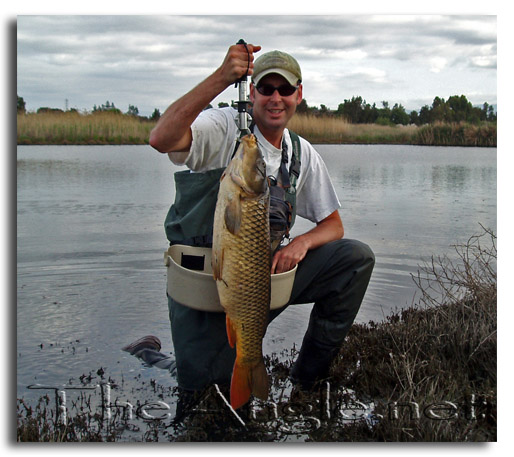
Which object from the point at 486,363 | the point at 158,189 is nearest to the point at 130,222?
the point at 158,189

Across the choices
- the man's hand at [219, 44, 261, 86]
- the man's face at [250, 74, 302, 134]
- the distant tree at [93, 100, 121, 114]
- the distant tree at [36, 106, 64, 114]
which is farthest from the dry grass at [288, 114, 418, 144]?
the man's hand at [219, 44, 261, 86]

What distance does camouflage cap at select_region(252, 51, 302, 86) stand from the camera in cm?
391

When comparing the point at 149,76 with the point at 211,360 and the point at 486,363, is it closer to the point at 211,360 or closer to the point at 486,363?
the point at 211,360

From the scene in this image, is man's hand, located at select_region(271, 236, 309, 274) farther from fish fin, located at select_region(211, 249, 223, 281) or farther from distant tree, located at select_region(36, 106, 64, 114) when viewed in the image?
distant tree, located at select_region(36, 106, 64, 114)

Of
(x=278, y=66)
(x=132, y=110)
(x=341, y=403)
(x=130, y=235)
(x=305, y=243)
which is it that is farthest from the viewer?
(x=130, y=235)

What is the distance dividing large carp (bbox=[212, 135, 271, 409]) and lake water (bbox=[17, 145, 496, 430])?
0.99 metres

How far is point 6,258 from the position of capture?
3766mm

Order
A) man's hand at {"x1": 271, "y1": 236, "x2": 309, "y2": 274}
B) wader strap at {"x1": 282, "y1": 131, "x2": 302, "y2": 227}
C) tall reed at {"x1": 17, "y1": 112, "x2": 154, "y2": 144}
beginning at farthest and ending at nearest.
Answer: tall reed at {"x1": 17, "y1": 112, "x2": 154, "y2": 144}
wader strap at {"x1": 282, "y1": 131, "x2": 302, "y2": 227}
man's hand at {"x1": 271, "y1": 236, "x2": 309, "y2": 274}

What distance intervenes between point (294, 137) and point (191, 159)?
2.75 feet

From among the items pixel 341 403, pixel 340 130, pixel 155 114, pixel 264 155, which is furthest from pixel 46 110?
pixel 340 130

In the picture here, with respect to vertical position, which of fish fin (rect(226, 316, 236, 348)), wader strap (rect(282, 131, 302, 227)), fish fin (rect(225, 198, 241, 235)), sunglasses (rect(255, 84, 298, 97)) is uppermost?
sunglasses (rect(255, 84, 298, 97))

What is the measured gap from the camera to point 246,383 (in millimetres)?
3527

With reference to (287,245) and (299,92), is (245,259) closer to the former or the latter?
(287,245)

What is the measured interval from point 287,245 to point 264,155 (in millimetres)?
562
